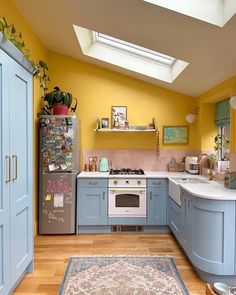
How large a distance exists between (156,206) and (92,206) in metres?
0.96

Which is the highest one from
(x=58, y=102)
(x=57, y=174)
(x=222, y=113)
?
(x=58, y=102)

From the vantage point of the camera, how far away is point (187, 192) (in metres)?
2.79

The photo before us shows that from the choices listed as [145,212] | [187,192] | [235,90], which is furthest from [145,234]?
[235,90]

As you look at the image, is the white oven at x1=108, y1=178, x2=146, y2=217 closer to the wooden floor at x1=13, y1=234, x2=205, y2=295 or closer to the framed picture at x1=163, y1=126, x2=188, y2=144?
the wooden floor at x1=13, y1=234, x2=205, y2=295

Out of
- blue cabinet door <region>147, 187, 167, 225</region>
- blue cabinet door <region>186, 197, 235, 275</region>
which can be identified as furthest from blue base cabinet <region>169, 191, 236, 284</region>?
blue cabinet door <region>147, 187, 167, 225</region>

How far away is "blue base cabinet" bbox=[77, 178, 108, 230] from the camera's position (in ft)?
12.4

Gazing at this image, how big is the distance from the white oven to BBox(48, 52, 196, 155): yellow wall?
809 mm

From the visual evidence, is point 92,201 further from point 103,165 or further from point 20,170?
point 20,170

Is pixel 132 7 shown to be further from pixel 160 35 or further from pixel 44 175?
pixel 44 175

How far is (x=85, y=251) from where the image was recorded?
10.4 feet

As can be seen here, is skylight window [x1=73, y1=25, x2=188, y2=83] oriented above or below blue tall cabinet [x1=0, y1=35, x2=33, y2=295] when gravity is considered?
above

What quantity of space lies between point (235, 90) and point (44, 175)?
9.04 ft

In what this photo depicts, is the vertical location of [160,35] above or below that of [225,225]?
above

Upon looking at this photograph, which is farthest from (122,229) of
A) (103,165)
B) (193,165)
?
(193,165)
